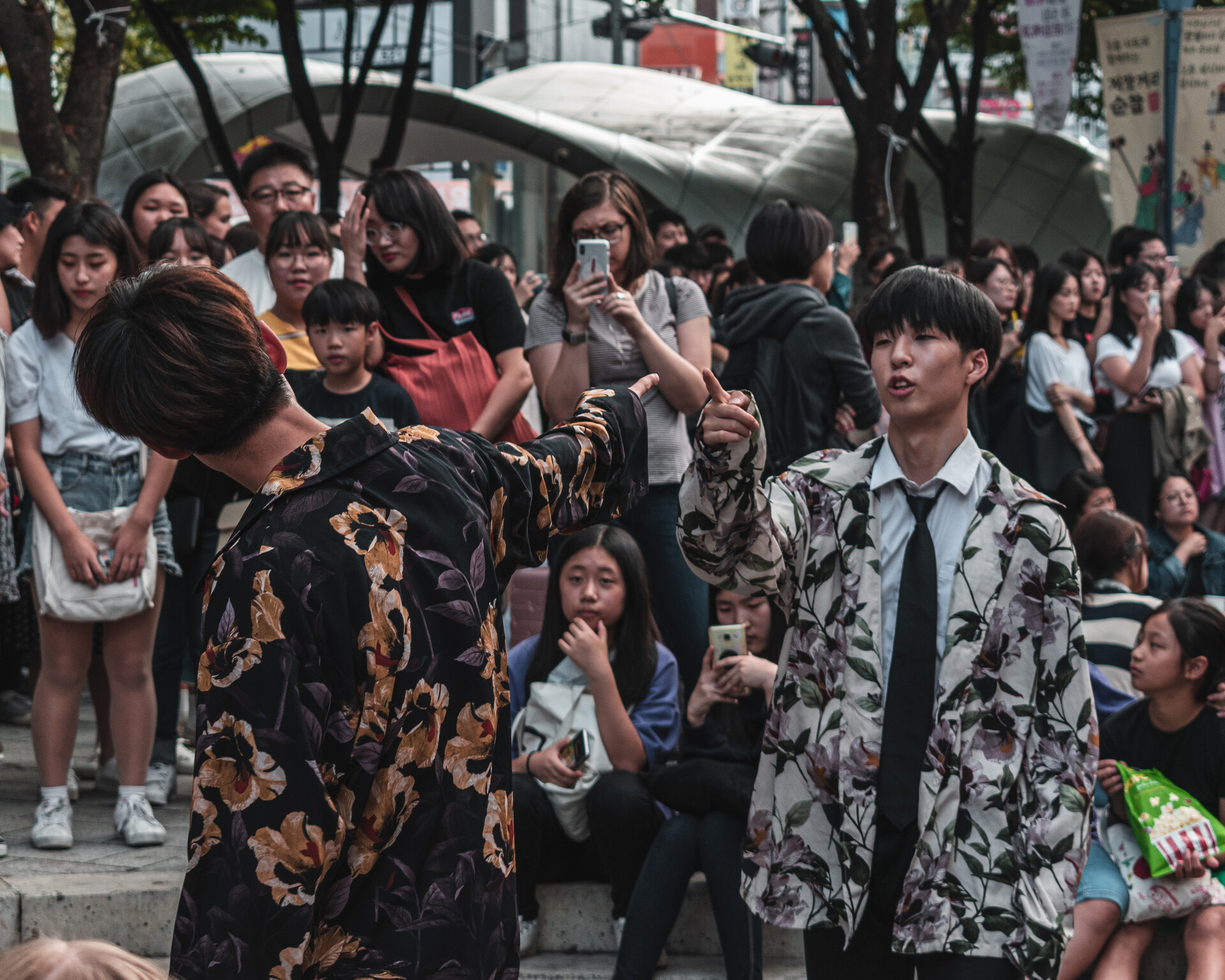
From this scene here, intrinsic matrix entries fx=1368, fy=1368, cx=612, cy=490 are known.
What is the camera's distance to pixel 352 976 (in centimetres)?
179

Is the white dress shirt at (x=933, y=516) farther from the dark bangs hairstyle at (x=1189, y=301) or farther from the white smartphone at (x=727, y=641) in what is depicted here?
the dark bangs hairstyle at (x=1189, y=301)

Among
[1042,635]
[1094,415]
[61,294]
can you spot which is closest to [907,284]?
[1042,635]

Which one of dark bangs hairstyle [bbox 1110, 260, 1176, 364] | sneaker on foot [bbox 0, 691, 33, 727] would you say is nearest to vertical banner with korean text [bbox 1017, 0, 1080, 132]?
dark bangs hairstyle [bbox 1110, 260, 1176, 364]

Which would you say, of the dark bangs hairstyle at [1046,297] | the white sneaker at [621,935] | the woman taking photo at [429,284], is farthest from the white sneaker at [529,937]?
the dark bangs hairstyle at [1046,297]

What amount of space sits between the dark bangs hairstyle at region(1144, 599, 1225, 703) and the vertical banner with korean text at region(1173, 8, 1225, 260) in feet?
27.0

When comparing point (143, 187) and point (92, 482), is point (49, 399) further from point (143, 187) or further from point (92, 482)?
point (143, 187)

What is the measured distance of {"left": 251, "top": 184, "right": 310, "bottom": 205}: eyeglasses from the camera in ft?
17.6

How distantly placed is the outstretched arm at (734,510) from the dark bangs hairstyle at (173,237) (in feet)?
10.7

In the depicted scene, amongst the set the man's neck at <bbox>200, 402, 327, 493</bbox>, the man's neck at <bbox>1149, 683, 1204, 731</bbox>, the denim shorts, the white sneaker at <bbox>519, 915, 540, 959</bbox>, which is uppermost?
the man's neck at <bbox>200, 402, 327, 493</bbox>

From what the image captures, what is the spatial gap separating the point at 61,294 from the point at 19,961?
3374 mm

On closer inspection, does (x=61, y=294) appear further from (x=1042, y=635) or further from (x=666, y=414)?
(x=1042, y=635)

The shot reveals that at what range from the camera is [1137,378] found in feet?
24.2

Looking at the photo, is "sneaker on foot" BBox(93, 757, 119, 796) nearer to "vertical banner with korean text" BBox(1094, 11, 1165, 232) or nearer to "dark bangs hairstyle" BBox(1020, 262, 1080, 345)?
"dark bangs hairstyle" BBox(1020, 262, 1080, 345)

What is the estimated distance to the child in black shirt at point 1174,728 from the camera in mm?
3990
